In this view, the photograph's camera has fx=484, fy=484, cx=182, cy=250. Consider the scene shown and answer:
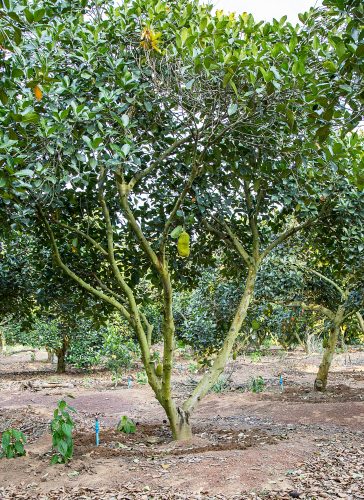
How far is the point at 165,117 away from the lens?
541cm

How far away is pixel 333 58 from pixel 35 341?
1812cm

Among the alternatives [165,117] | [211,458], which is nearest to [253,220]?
[165,117]

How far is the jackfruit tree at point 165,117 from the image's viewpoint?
13.4 feet

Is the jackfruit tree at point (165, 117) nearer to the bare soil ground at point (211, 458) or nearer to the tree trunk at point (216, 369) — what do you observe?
the tree trunk at point (216, 369)

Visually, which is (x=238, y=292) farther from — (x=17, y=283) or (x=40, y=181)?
(x=40, y=181)

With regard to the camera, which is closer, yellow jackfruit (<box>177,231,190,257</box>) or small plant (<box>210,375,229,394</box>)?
yellow jackfruit (<box>177,231,190,257</box>)


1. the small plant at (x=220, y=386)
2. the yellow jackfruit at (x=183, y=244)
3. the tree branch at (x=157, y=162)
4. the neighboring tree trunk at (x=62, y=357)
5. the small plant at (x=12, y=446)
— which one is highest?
the tree branch at (x=157, y=162)

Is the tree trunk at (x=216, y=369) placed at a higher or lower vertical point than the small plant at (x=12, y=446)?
higher

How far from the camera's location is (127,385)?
1579 cm

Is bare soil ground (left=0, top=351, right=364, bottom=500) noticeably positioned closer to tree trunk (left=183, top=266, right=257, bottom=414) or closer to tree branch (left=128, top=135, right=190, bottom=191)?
tree trunk (left=183, top=266, right=257, bottom=414)

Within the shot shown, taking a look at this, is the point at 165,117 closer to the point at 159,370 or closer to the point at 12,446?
the point at 159,370

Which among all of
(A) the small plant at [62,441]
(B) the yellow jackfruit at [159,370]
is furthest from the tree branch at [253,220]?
(A) the small plant at [62,441]

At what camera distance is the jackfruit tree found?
4.09 m

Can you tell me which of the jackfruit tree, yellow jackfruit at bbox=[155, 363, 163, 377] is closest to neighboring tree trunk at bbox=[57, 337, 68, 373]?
the jackfruit tree
